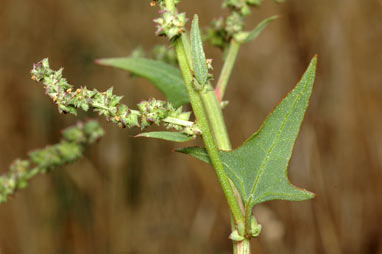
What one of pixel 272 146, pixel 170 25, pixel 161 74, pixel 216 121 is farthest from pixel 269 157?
pixel 161 74

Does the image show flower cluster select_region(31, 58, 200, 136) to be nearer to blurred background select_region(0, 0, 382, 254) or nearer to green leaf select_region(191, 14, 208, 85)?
green leaf select_region(191, 14, 208, 85)

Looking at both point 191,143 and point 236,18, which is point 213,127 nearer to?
point 236,18

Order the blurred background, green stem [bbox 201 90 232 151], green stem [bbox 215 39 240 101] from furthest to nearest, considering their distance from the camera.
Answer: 1. the blurred background
2. green stem [bbox 215 39 240 101]
3. green stem [bbox 201 90 232 151]

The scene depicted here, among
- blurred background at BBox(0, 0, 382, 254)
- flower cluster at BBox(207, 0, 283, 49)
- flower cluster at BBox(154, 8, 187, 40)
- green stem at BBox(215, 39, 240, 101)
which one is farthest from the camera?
blurred background at BBox(0, 0, 382, 254)

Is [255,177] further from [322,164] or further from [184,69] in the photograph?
[322,164]

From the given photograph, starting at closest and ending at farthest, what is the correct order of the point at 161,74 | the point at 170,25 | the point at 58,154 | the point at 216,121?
the point at 170,25 < the point at 216,121 < the point at 161,74 < the point at 58,154

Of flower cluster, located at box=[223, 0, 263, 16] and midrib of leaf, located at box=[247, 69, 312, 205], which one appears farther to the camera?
flower cluster, located at box=[223, 0, 263, 16]

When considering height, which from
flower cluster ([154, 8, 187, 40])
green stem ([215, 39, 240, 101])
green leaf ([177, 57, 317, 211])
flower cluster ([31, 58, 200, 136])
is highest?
green stem ([215, 39, 240, 101])

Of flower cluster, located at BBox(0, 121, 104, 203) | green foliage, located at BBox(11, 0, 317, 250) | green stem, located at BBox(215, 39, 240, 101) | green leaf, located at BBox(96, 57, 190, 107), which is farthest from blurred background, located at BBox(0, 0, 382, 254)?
green foliage, located at BBox(11, 0, 317, 250)
